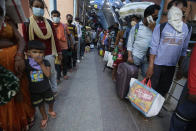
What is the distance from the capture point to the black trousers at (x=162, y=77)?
1.75 metres

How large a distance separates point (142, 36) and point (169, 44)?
0.53 metres

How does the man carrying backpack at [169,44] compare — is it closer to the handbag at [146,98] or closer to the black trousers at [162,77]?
the black trousers at [162,77]

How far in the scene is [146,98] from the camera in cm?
162

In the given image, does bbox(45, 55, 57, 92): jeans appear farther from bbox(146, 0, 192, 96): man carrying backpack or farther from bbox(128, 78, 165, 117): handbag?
bbox(146, 0, 192, 96): man carrying backpack

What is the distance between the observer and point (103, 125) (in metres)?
1.69

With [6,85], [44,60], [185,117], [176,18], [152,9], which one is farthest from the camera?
[152,9]

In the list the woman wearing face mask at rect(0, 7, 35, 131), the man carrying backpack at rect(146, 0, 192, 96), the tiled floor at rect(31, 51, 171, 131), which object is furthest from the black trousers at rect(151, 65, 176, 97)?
the woman wearing face mask at rect(0, 7, 35, 131)

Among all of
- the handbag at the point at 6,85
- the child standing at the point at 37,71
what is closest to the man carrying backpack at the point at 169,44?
the child standing at the point at 37,71

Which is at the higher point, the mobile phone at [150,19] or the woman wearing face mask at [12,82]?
the mobile phone at [150,19]

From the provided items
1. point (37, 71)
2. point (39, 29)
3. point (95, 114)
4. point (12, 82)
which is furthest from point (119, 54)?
point (12, 82)

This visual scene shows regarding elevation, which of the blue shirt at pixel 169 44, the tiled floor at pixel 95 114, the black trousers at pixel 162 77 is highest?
the blue shirt at pixel 169 44

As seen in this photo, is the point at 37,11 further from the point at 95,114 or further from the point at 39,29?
the point at 95,114

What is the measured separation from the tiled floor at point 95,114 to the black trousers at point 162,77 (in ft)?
1.92

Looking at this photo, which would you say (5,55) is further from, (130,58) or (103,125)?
(130,58)
